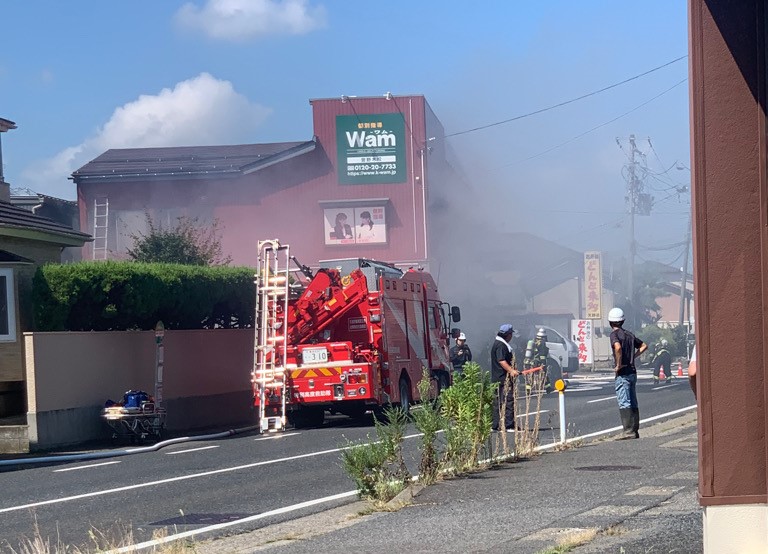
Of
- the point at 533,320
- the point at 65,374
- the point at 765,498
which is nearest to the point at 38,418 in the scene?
the point at 65,374

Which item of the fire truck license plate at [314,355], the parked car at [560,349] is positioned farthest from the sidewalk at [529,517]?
the parked car at [560,349]

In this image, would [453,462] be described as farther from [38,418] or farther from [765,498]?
[38,418]

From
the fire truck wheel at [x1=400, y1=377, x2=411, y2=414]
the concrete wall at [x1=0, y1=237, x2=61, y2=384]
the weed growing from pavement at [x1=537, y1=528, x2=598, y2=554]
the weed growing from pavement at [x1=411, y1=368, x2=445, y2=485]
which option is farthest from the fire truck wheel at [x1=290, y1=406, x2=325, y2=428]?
the weed growing from pavement at [x1=537, y1=528, x2=598, y2=554]

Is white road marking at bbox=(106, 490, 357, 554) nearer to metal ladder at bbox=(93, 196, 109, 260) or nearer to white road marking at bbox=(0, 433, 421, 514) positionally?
white road marking at bbox=(0, 433, 421, 514)

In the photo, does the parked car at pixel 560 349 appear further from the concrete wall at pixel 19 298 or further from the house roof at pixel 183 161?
the concrete wall at pixel 19 298

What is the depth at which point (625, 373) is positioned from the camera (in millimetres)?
14914

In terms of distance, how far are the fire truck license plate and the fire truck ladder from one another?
1.31 feet

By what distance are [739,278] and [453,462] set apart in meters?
6.30

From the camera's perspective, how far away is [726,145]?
563 cm

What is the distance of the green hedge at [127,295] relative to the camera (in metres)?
21.3

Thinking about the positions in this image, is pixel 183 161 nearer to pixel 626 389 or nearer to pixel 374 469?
pixel 626 389

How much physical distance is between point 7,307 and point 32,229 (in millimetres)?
1775

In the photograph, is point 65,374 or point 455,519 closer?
point 455,519

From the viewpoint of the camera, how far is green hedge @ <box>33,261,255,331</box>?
Result: 21.3 meters
